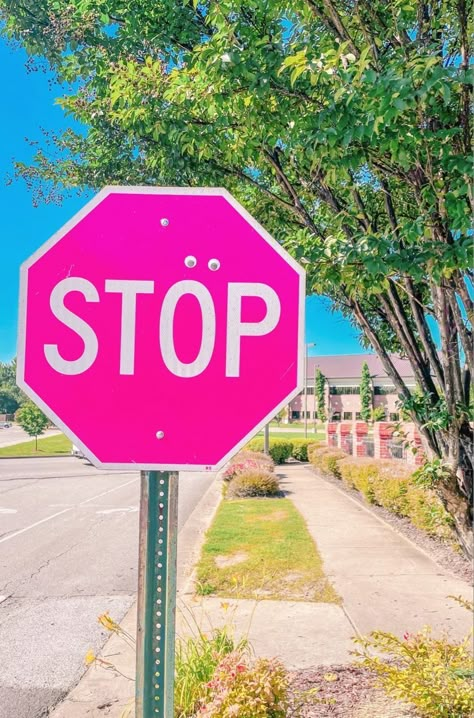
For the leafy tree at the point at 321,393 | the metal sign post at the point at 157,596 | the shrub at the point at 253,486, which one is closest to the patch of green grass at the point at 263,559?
the shrub at the point at 253,486

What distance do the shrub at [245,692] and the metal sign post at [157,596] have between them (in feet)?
5.09

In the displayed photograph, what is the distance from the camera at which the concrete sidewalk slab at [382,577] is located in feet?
18.4

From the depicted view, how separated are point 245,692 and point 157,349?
7.21 feet

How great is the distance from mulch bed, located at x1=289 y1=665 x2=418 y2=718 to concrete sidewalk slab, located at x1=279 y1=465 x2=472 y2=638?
1335mm

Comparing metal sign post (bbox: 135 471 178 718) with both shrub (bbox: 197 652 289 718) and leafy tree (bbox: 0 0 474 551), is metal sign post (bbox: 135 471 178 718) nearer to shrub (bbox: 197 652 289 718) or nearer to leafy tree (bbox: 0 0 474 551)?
shrub (bbox: 197 652 289 718)

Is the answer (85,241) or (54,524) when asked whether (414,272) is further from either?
(54,524)

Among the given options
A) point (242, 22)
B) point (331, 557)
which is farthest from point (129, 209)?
point (331, 557)

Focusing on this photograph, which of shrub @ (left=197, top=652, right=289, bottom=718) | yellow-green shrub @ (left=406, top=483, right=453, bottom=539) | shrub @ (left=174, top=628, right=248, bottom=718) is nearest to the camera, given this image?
shrub @ (left=197, top=652, right=289, bottom=718)

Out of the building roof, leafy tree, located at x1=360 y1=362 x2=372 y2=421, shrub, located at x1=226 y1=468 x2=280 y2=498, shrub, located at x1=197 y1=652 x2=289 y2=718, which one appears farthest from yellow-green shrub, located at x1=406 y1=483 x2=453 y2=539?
the building roof

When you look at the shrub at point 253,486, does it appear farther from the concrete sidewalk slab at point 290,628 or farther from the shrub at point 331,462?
the concrete sidewalk slab at point 290,628

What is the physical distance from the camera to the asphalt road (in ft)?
15.1

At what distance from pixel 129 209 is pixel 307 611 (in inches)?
209

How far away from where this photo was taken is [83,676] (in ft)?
14.9

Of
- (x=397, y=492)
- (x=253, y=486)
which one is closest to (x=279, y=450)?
(x=253, y=486)
